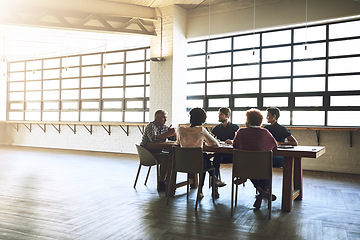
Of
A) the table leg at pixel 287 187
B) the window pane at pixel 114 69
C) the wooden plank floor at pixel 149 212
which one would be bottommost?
the wooden plank floor at pixel 149 212

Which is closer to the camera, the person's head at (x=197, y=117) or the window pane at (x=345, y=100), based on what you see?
the person's head at (x=197, y=117)

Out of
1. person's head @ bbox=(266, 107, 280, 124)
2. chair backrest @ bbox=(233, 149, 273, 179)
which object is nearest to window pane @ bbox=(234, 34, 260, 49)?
person's head @ bbox=(266, 107, 280, 124)

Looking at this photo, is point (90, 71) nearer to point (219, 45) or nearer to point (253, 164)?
point (219, 45)

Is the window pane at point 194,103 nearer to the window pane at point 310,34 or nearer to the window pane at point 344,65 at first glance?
the window pane at point 310,34

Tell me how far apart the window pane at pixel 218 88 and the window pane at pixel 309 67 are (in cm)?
164

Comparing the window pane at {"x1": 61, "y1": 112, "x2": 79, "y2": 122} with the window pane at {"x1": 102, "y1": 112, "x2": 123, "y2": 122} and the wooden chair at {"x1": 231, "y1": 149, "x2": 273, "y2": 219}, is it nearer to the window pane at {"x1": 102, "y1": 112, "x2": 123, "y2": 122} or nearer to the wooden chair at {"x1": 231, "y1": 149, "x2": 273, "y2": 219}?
the window pane at {"x1": 102, "y1": 112, "x2": 123, "y2": 122}

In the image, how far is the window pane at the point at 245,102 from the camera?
7.32 metres

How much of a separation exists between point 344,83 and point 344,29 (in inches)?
43.9

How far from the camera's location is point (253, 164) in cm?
329

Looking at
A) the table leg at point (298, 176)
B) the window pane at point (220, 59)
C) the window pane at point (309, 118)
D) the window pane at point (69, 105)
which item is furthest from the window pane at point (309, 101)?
the window pane at point (69, 105)

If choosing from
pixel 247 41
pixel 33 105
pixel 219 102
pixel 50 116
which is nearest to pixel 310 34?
pixel 247 41

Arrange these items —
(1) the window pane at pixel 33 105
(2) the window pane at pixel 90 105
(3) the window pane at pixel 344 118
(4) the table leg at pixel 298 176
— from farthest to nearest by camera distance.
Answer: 1. (1) the window pane at pixel 33 105
2. (2) the window pane at pixel 90 105
3. (3) the window pane at pixel 344 118
4. (4) the table leg at pixel 298 176

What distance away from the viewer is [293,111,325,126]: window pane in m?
6.58

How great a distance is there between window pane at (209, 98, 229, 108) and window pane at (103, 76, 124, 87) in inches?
121
